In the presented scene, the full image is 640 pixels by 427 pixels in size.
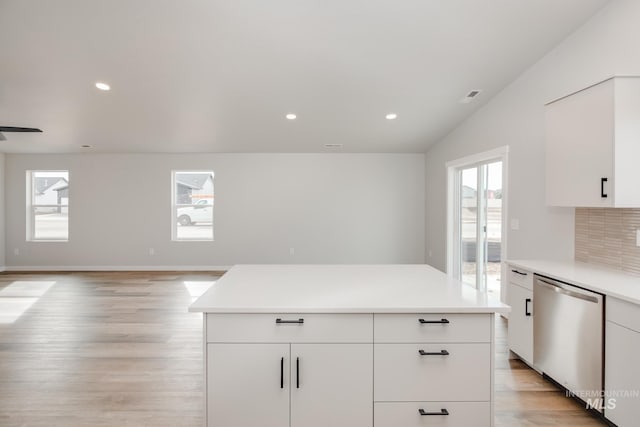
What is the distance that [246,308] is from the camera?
61.9 inches

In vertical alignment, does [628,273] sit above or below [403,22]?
below

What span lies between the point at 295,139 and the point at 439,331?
189 inches

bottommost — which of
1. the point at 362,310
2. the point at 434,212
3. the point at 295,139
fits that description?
the point at 362,310

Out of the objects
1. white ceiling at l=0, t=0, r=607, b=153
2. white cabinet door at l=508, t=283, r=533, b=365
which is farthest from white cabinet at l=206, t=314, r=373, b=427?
white ceiling at l=0, t=0, r=607, b=153

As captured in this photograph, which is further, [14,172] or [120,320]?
[14,172]

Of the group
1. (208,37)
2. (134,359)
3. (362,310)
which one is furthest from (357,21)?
(134,359)

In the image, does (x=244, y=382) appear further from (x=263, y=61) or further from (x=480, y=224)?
(x=480, y=224)

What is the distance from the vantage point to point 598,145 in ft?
7.89

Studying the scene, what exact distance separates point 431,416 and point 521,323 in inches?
64.5

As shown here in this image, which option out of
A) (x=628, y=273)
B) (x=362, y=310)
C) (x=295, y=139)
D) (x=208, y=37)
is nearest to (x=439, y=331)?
(x=362, y=310)

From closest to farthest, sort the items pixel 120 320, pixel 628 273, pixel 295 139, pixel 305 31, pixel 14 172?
pixel 628 273 → pixel 305 31 → pixel 120 320 → pixel 295 139 → pixel 14 172

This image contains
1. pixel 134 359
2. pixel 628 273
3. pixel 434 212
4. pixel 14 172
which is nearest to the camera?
pixel 628 273

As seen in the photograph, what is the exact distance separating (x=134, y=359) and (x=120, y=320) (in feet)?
3.97

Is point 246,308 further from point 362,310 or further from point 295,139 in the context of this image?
point 295,139
